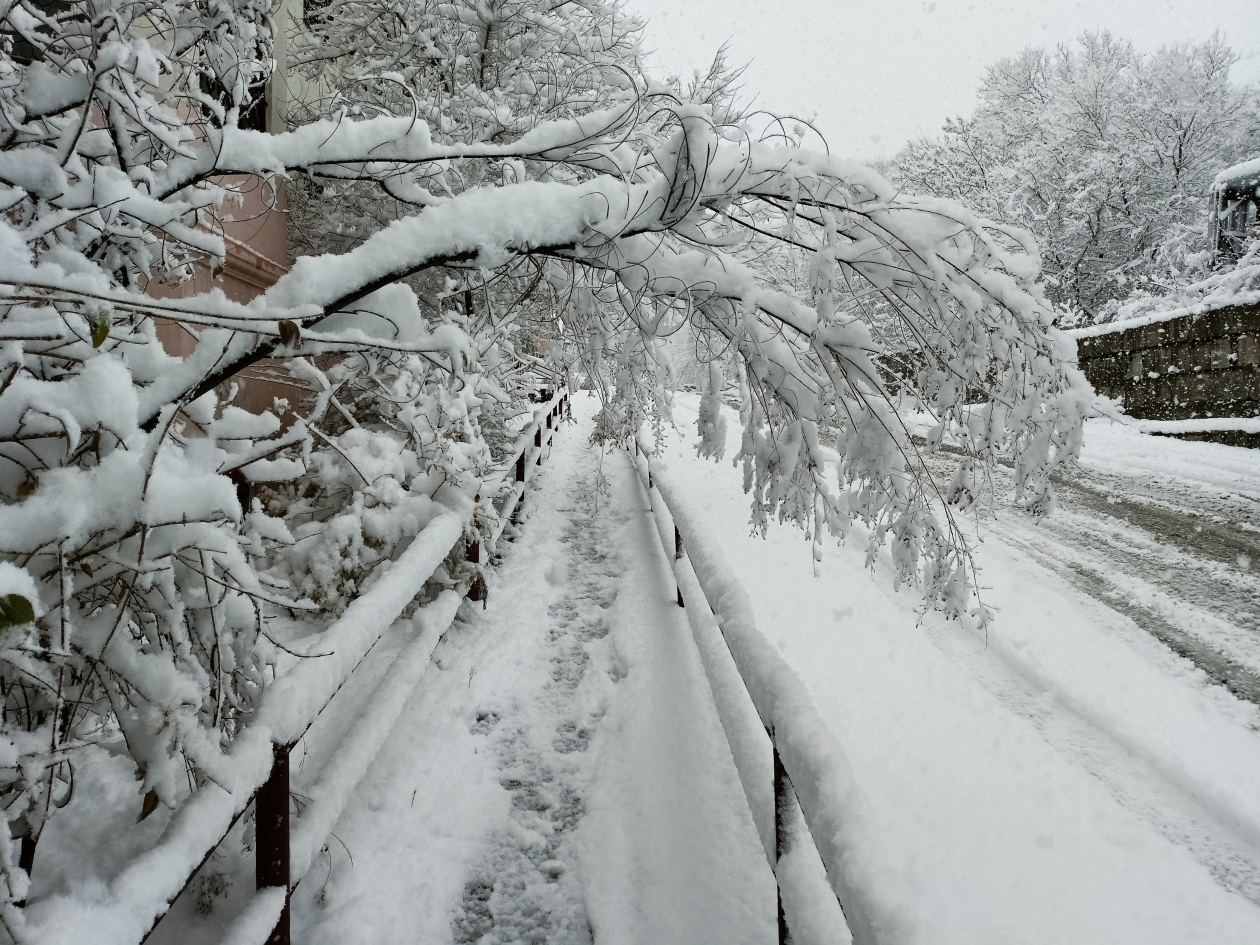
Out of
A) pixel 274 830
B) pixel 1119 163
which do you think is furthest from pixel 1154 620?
pixel 1119 163

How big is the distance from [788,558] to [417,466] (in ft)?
11.5

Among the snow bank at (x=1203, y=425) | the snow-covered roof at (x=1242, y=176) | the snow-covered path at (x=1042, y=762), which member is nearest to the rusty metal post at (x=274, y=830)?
the snow-covered path at (x=1042, y=762)

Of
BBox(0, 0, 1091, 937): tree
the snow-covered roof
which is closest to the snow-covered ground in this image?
BBox(0, 0, 1091, 937): tree

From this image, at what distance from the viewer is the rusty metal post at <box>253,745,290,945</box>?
1806 mm

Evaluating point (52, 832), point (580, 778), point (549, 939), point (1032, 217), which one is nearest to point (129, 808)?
point (52, 832)

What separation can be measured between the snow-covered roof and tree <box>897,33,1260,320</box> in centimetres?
409

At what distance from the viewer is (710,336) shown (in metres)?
2.83

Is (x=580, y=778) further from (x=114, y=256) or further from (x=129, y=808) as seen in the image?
(x=114, y=256)

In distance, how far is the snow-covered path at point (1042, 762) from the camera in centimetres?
244

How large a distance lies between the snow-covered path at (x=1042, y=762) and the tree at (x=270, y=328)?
903 mm

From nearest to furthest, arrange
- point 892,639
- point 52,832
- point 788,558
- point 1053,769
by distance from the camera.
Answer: point 52,832 → point 1053,769 → point 892,639 → point 788,558

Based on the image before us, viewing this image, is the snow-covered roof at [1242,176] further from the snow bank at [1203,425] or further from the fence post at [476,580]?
the fence post at [476,580]

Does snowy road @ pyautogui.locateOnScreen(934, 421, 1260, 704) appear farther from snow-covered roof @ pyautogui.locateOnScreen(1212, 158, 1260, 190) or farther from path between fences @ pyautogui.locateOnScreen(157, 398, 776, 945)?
snow-covered roof @ pyautogui.locateOnScreen(1212, 158, 1260, 190)

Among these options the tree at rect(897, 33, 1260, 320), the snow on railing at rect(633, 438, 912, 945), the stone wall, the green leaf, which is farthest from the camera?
the tree at rect(897, 33, 1260, 320)
